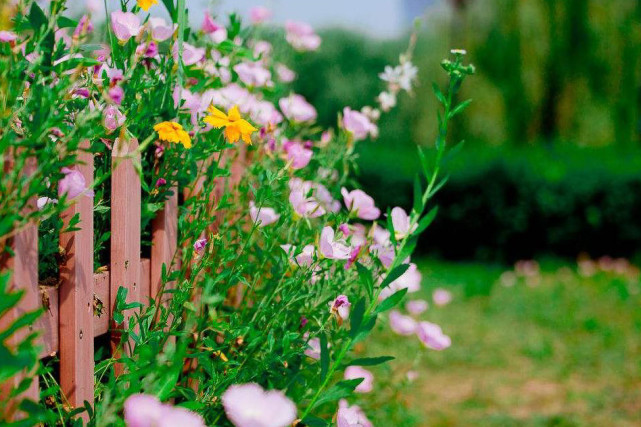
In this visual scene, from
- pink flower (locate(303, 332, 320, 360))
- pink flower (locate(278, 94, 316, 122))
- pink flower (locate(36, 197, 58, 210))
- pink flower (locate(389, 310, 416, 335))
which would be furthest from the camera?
pink flower (locate(389, 310, 416, 335))

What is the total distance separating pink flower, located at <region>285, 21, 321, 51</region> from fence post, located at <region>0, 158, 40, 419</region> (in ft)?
5.27

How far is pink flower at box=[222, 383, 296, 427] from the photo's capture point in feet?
2.71

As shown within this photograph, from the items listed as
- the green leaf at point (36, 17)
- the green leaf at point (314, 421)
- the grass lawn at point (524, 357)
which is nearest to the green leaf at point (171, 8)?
the green leaf at point (36, 17)

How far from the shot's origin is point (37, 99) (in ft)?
3.66

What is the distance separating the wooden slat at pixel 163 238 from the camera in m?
1.56

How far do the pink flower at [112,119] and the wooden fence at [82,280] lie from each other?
0.16ft

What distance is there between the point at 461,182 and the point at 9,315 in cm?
786

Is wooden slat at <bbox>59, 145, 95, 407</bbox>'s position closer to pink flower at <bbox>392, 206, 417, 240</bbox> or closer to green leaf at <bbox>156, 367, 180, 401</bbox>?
green leaf at <bbox>156, 367, 180, 401</bbox>

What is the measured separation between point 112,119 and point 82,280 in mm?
299

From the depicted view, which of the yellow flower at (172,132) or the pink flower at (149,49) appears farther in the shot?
the pink flower at (149,49)

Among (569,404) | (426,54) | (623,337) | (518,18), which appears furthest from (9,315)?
(426,54)

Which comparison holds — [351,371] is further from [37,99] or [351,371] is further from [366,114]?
[37,99]

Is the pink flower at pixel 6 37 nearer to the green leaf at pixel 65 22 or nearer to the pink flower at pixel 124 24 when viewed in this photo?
the green leaf at pixel 65 22

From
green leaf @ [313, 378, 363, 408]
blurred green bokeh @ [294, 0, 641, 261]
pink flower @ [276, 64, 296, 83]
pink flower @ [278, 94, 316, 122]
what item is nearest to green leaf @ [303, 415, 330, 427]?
green leaf @ [313, 378, 363, 408]
